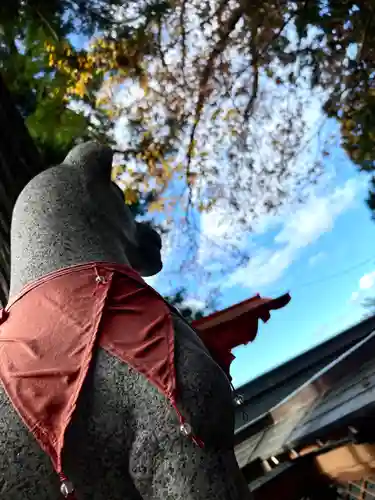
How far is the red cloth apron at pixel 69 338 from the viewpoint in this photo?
1.28 metres

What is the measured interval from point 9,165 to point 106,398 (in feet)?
4.66

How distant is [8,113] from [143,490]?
1865 millimetres

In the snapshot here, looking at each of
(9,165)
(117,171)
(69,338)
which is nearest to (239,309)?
(69,338)

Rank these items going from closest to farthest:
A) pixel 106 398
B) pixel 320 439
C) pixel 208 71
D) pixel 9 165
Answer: pixel 106 398, pixel 9 165, pixel 320 439, pixel 208 71

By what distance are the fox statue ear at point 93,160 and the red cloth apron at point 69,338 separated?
480mm

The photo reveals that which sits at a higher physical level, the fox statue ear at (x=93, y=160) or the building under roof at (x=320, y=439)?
the fox statue ear at (x=93, y=160)

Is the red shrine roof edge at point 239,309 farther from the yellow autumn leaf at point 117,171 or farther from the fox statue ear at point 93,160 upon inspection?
the yellow autumn leaf at point 117,171

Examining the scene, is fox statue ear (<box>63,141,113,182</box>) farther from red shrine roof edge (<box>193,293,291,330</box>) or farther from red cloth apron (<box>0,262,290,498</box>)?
red shrine roof edge (<box>193,293,291,330</box>)

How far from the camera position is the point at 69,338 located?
1.39 metres

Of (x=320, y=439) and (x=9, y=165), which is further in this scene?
(x=320, y=439)

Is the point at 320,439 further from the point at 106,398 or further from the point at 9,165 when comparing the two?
the point at 9,165

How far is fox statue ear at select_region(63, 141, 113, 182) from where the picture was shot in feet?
6.41

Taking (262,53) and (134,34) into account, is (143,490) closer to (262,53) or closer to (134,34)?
(134,34)

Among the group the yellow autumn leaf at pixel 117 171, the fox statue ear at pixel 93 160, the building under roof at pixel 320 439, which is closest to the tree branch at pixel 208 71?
the yellow autumn leaf at pixel 117 171
